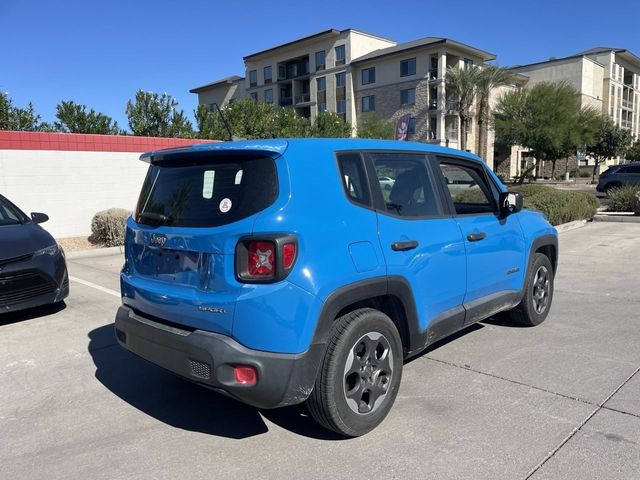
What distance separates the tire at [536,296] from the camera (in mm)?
5109

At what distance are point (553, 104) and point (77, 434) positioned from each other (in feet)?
144

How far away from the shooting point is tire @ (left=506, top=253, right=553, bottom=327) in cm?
511

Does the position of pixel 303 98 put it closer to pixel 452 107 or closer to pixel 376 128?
pixel 376 128

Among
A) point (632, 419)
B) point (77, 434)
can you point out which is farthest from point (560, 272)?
point (77, 434)

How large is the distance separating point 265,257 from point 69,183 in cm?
1129

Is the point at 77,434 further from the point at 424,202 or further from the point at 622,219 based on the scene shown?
the point at 622,219

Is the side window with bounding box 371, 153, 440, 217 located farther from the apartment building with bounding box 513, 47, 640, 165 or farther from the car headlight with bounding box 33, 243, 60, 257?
the apartment building with bounding box 513, 47, 640, 165

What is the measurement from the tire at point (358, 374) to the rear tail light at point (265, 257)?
21.3 inches

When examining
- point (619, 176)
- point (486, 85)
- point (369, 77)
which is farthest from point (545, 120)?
point (369, 77)

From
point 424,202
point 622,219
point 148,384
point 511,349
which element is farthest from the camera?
point 622,219

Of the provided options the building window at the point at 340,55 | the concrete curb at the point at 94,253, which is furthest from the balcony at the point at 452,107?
the concrete curb at the point at 94,253

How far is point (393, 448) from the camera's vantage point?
120 inches

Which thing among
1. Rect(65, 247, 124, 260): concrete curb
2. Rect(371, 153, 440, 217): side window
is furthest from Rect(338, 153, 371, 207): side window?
Rect(65, 247, 124, 260): concrete curb

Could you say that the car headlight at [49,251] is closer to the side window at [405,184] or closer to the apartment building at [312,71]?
the side window at [405,184]
